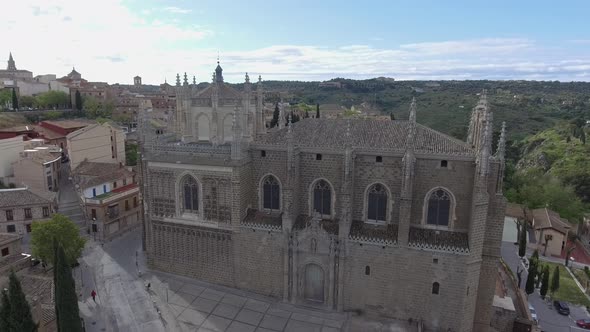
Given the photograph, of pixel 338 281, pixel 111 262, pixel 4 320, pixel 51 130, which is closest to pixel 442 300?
pixel 338 281

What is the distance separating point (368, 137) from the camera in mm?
23375

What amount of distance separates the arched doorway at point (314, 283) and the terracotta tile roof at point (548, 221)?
3126cm

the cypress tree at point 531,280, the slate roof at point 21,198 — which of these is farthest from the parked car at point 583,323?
the slate roof at point 21,198

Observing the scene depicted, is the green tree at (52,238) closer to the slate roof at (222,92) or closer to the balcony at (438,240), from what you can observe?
the slate roof at (222,92)

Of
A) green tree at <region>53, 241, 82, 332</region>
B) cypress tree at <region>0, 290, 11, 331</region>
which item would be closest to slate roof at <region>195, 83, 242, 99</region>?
green tree at <region>53, 241, 82, 332</region>

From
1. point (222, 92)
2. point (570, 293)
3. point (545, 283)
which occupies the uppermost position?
point (222, 92)

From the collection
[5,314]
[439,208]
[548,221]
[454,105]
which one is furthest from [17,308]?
[454,105]

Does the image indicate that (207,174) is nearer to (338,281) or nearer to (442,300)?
(338,281)

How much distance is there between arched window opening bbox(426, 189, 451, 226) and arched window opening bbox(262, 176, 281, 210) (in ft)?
29.9

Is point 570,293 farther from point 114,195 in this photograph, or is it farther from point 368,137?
point 114,195

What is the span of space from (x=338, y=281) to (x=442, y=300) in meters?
5.71

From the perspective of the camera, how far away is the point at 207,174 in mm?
24172

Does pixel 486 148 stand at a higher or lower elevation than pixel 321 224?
higher

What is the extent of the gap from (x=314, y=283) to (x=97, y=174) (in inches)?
1040
